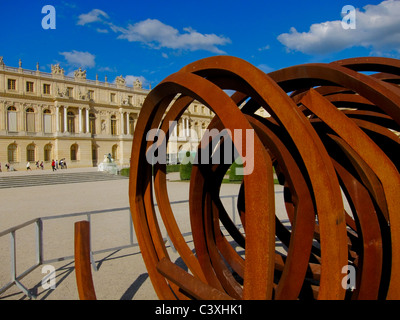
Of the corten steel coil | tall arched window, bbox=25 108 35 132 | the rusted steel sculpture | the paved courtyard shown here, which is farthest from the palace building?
the rusted steel sculpture

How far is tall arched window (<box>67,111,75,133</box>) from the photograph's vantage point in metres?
45.9

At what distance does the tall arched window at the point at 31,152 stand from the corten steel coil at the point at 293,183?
146 feet

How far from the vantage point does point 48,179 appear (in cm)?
2484

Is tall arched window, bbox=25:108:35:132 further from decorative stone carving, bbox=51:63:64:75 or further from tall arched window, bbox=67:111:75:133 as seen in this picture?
decorative stone carving, bbox=51:63:64:75

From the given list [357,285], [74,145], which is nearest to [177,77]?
[357,285]

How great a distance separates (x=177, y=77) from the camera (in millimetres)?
2855

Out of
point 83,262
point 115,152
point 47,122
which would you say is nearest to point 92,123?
point 115,152

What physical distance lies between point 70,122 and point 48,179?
2402 centimetres

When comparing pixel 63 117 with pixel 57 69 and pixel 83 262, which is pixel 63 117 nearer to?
pixel 57 69

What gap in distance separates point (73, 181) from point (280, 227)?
2433 cm

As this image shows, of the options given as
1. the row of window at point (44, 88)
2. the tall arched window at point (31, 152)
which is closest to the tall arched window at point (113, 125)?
the row of window at point (44, 88)

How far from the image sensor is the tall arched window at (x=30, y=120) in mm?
42062

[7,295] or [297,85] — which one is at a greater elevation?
[297,85]
